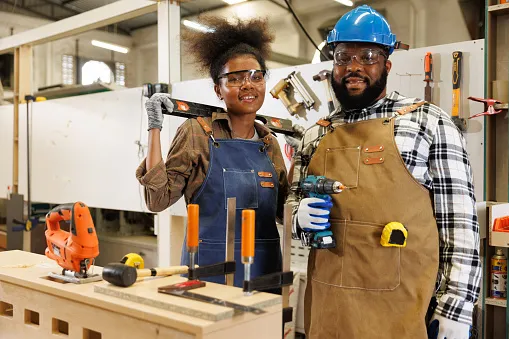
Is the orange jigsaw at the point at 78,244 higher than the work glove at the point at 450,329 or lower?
higher

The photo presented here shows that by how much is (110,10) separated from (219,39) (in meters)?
2.48

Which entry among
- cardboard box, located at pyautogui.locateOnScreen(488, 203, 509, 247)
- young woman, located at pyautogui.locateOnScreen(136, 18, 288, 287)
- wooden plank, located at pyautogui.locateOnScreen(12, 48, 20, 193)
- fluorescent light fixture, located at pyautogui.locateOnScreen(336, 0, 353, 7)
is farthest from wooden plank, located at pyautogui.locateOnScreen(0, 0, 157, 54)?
cardboard box, located at pyautogui.locateOnScreen(488, 203, 509, 247)

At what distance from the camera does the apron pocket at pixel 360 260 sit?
1510mm

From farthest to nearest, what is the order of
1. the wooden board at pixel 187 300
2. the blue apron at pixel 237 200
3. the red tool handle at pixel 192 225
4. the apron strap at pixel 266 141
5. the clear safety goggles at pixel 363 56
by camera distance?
1. the apron strap at pixel 266 141
2. the blue apron at pixel 237 200
3. the clear safety goggles at pixel 363 56
4. the red tool handle at pixel 192 225
5. the wooden board at pixel 187 300

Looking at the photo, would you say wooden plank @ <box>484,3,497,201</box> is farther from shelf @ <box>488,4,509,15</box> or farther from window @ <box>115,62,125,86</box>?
window @ <box>115,62,125,86</box>

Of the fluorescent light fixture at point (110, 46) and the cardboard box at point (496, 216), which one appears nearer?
the cardboard box at point (496, 216)

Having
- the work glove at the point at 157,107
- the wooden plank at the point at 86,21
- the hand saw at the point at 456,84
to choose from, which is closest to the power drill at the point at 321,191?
the work glove at the point at 157,107

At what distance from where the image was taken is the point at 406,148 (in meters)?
1.52

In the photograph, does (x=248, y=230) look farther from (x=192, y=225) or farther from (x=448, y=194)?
(x=448, y=194)

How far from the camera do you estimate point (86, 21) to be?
167 inches

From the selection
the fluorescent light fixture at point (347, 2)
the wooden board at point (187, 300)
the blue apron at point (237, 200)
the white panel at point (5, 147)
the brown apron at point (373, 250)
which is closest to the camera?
the wooden board at point (187, 300)

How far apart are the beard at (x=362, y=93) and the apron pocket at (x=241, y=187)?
42 cm

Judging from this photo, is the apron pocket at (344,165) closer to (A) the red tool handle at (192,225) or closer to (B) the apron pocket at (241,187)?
(B) the apron pocket at (241,187)

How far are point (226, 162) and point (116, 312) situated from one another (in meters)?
0.72
